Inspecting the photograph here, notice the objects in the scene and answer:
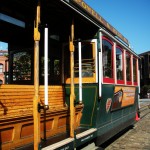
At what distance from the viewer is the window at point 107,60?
6.88m

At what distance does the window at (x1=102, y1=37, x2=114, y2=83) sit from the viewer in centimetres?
688

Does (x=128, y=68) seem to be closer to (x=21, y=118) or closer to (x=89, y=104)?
(x=89, y=104)

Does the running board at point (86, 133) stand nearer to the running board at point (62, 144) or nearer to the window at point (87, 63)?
the running board at point (62, 144)

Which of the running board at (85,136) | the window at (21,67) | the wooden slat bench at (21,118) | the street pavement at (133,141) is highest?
the window at (21,67)

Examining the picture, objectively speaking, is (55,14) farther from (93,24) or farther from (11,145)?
(11,145)

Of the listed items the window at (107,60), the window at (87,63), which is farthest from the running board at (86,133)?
the window at (107,60)

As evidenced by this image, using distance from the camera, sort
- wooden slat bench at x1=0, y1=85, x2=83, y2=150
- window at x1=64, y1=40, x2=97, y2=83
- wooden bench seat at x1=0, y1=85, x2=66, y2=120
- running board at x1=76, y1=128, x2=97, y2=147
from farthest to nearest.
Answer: window at x1=64, y1=40, x2=97, y2=83 → running board at x1=76, y1=128, x2=97, y2=147 → wooden bench seat at x1=0, y1=85, x2=66, y2=120 → wooden slat bench at x1=0, y1=85, x2=83, y2=150

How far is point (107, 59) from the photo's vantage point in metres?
7.21

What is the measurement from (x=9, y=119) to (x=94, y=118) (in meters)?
2.73

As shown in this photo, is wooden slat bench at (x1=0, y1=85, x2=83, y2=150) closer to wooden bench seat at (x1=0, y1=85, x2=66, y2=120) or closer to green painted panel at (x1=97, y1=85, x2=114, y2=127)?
wooden bench seat at (x1=0, y1=85, x2=66, y2=120)

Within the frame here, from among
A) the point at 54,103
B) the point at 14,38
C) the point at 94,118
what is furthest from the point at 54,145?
the point at 14,38

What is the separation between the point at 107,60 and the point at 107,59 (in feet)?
0.08

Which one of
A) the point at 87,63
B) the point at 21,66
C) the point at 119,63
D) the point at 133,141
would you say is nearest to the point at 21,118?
the point at 87,63

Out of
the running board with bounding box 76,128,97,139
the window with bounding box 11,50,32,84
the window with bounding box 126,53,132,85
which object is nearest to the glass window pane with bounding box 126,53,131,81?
the window with bounding box 126,53,132,85
